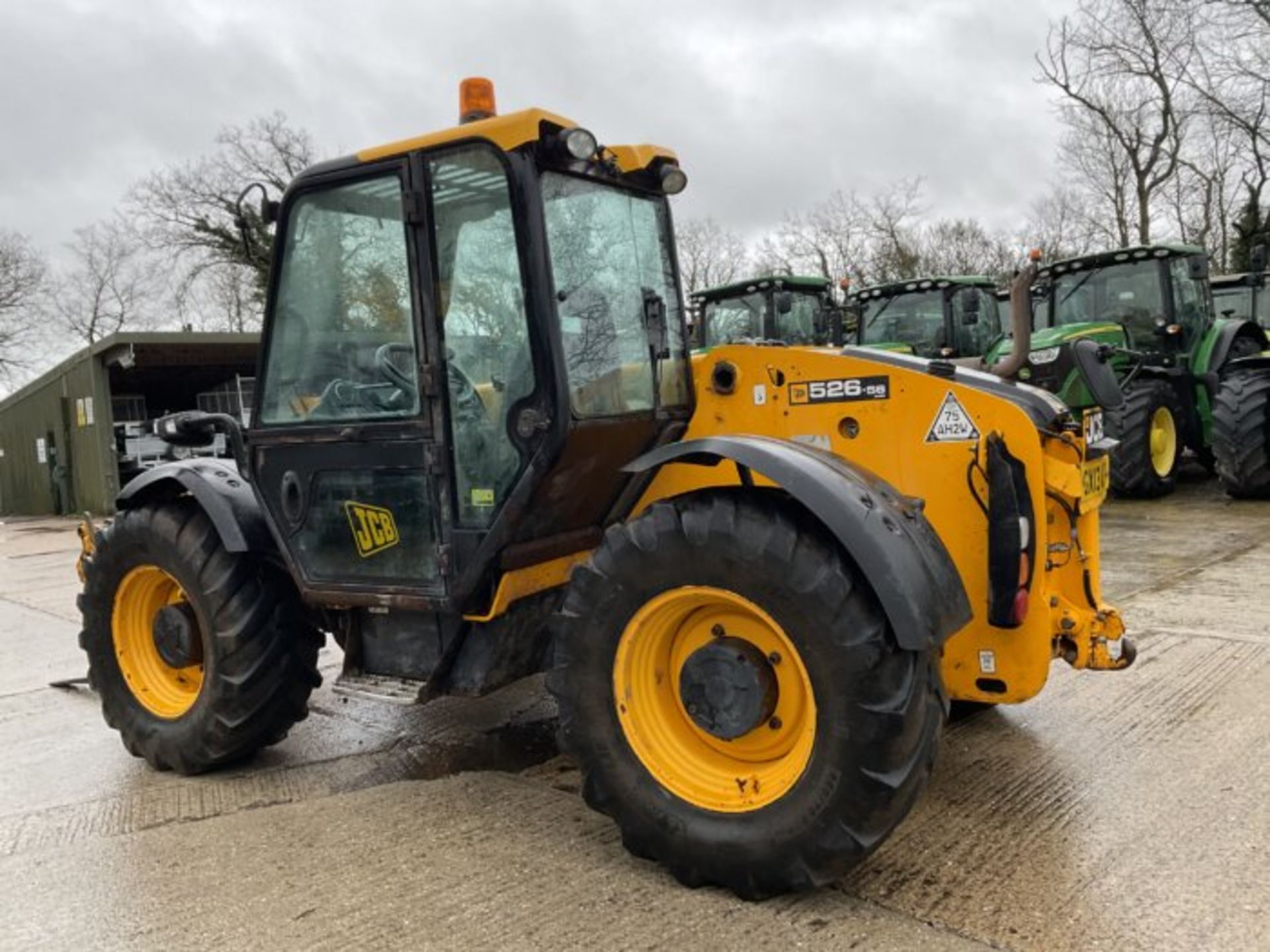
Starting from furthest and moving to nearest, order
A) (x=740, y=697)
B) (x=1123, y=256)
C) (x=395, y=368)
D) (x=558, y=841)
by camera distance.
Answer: (x=1123, y=256), (x=395, y=368), (x=558, y=841), (x=740, y=697)

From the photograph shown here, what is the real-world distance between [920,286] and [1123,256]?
2.37 metres

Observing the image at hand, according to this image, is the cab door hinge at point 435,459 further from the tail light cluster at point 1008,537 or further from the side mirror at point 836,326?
the side mirror at point 836,326

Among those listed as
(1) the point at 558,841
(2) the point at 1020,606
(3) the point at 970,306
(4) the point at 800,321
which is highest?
(4) the point at 800,321

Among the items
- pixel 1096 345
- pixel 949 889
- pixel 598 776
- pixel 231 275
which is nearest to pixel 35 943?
pixel 598 776

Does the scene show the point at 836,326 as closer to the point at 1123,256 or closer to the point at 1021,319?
the point at 1123,256

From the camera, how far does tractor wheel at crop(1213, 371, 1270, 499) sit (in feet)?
31.2

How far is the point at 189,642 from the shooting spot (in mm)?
4031

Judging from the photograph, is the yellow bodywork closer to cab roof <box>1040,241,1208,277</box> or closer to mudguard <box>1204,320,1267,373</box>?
cab roof <box>1040,241,1208,277</box>

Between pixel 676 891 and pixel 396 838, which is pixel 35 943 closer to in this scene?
pixel 396 838

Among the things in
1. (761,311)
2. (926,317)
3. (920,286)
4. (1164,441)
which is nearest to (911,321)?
(926,317)

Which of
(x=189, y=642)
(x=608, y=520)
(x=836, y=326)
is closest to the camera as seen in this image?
(x=608, y=520)

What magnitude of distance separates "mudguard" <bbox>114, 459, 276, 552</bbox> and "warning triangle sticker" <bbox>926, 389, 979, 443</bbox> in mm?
2466

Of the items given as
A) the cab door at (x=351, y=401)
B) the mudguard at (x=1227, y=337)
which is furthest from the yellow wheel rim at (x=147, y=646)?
the mudguard at (x=1227, y=337)

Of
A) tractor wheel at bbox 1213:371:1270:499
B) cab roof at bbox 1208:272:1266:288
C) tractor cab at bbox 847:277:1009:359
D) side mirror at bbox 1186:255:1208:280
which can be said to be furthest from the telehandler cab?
cab roof at bbox 1208:272:1266:288
